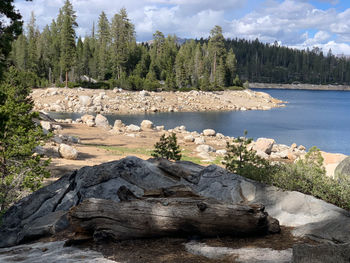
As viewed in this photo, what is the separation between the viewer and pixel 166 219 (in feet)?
23.4

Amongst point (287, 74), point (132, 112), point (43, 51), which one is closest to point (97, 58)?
point (43, 51)

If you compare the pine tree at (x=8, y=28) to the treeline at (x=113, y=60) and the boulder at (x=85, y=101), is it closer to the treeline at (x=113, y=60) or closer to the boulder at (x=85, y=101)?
the boulder at (x=85, y=101)

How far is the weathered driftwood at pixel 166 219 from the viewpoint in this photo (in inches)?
279

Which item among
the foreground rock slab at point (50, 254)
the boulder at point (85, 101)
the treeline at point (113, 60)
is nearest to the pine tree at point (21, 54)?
the treeline at point (113, 60)

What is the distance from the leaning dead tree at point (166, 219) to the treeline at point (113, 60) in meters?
69.5

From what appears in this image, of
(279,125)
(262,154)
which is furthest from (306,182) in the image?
(279,125)

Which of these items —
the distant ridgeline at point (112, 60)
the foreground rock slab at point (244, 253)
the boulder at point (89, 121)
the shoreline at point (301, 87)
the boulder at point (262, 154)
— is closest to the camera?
the foreground rock slab at point (244, 253)

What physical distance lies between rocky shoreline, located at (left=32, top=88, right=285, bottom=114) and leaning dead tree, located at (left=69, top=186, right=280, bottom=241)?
185 feet

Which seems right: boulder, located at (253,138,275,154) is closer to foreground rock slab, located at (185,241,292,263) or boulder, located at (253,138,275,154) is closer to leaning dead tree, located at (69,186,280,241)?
leaning dead tree, located at (69,186,280,241)

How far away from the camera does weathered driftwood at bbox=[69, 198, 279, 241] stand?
709 cm

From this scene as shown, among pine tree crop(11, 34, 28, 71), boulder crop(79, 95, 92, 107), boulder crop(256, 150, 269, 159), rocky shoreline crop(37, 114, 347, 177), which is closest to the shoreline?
pine tree crop(11, 34, 28, 71)

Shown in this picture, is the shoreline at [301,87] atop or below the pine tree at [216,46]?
below

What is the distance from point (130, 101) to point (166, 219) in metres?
63.6

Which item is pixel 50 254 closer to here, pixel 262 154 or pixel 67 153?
pixel 67 153
